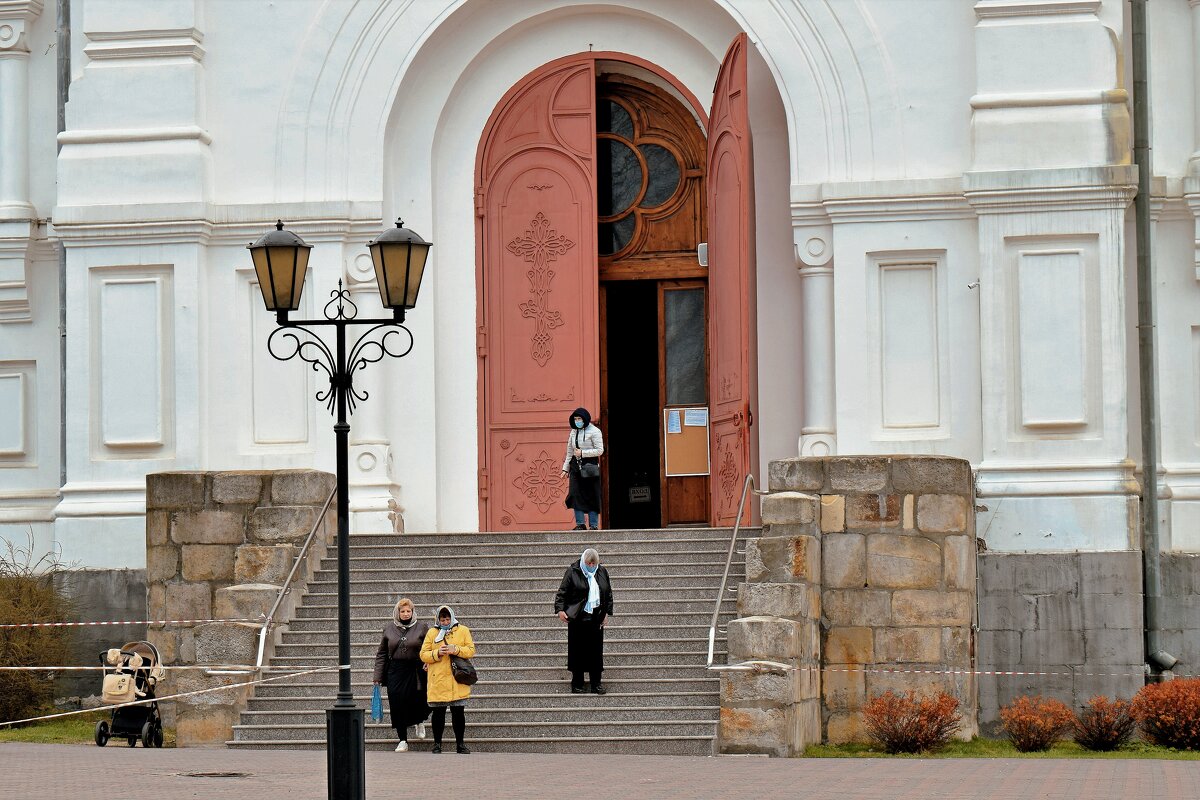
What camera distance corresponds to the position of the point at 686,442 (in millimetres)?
23203

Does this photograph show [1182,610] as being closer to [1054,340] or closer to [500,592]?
[1054,340]

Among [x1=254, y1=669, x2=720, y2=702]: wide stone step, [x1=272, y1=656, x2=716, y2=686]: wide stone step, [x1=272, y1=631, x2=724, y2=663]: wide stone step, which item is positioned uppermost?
[x1=272, y1=631, x2=724, y2=663]: wide stone step

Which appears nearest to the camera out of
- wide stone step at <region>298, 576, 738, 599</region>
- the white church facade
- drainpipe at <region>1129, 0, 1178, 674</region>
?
wide stone step at <region>298, 576, 738, 599</region>

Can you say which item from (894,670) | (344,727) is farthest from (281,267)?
(894,670)

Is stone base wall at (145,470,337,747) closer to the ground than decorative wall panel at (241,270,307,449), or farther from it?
closer to the ground

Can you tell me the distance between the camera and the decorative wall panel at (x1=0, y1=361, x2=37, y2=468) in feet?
76.3

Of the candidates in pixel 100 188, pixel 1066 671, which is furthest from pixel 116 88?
pixel 1066 671

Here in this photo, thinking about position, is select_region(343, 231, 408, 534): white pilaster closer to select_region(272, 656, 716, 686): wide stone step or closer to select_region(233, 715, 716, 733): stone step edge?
select_region(272, 656, 716, 686): wide stone step

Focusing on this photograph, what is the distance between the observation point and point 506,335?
22906 mm

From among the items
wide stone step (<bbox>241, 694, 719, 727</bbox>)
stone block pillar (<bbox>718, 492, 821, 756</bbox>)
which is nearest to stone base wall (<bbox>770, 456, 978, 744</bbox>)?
stone block pillar (<bbox>718, 492, 821, 756</bbox>)

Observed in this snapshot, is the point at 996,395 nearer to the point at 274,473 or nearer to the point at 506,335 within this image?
the point at 506,335

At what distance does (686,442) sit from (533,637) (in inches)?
206

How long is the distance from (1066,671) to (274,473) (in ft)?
27.3

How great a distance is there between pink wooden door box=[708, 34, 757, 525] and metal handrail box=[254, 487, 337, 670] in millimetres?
4709
